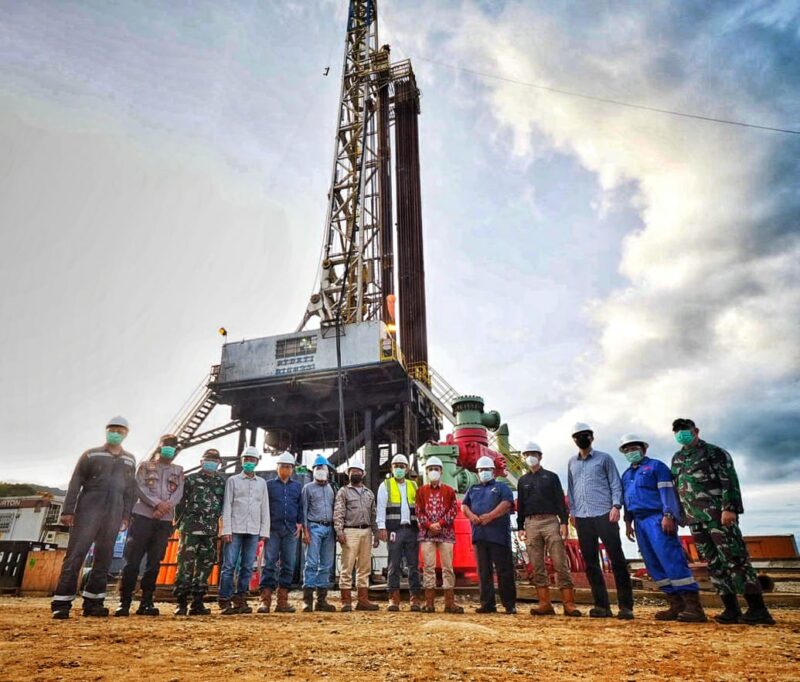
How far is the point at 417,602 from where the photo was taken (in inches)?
229

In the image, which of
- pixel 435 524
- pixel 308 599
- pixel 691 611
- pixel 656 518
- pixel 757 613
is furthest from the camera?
pixel 435 524

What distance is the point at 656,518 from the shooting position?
15.8ft

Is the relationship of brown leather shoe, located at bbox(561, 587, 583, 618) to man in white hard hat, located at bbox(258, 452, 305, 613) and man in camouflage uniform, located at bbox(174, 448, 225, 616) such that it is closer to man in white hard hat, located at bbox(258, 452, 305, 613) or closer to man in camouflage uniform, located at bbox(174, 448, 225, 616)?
man in white hard hat, located at bbox(258, 452, 305, 613)

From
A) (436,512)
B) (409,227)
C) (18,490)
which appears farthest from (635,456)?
(18,490)

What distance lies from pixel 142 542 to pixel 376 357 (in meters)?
14.9

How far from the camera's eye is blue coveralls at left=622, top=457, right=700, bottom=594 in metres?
4.54

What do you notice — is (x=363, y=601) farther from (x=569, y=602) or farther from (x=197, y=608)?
(x=569, y=602)

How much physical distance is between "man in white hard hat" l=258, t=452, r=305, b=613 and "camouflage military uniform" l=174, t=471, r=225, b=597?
0.60 m

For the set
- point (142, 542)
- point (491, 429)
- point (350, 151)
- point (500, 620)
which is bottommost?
point (500, 620)

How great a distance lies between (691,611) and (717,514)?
0.85m

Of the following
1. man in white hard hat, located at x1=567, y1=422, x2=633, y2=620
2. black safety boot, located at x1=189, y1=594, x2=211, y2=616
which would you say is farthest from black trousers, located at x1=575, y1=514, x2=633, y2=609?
black safety boot, located at x1=189, y1=594, x2=211, y2=616

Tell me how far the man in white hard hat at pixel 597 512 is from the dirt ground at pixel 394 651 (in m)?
0.80

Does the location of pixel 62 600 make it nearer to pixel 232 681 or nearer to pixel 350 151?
pixel 232 681

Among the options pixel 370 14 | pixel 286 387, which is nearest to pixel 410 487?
pixel 286 387
